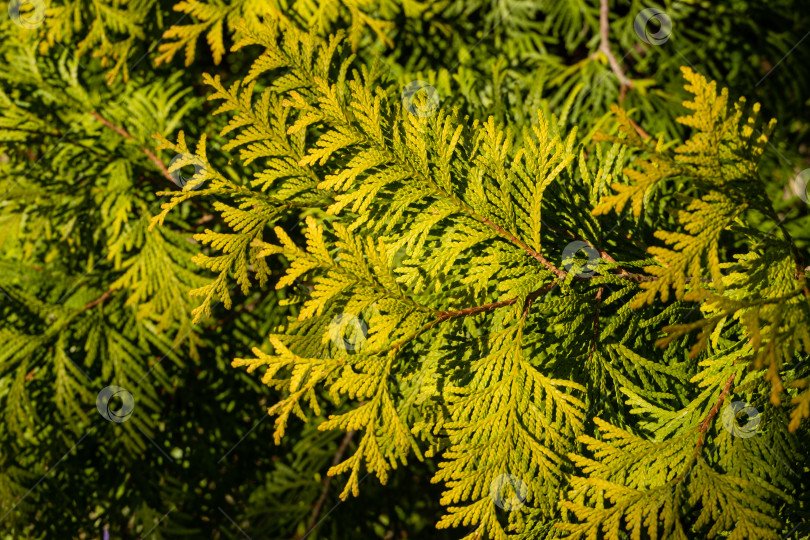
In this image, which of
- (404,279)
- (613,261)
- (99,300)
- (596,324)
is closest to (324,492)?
(99,300)

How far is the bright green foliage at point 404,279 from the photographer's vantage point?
56.8 inches

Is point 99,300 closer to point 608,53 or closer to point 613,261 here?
point 613,261

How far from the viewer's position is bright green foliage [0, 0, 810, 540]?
144cm

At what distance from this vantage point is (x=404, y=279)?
161 centimetres

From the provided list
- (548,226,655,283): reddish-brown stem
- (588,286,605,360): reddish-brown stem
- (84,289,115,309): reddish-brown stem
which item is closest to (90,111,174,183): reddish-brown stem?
(84,289,115,309): reddish-brown stem

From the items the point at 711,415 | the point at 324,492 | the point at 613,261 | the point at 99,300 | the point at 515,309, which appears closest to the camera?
the point at 711,415

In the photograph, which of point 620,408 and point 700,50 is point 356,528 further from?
point 700,50

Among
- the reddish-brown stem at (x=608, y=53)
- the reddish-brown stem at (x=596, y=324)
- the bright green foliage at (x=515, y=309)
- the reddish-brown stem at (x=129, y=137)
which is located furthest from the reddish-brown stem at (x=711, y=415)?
the reddish-brown stem at (x=129, y=137)

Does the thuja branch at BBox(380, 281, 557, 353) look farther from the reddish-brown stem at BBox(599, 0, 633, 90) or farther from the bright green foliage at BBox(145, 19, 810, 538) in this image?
the reddish-brown stem at BBox(599, 0, 633, 90)

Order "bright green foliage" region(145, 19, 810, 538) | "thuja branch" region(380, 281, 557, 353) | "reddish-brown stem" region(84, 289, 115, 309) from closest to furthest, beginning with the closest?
"bright green foliage" region(145, 19, 810, 538) → "thuja branch" region(380, 281, 557, 353) → "reddish-brown stem" region(84, 289, 115, 309)

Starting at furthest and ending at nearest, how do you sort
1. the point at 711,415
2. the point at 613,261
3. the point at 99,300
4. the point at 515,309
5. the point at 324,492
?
the point at 324,492 → the point at 99,300 → the point at 613,261 → the point at 515,309 → the point at 711,415

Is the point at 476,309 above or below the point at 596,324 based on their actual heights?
below

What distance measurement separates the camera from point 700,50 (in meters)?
2.87

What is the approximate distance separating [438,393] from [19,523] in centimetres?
200
